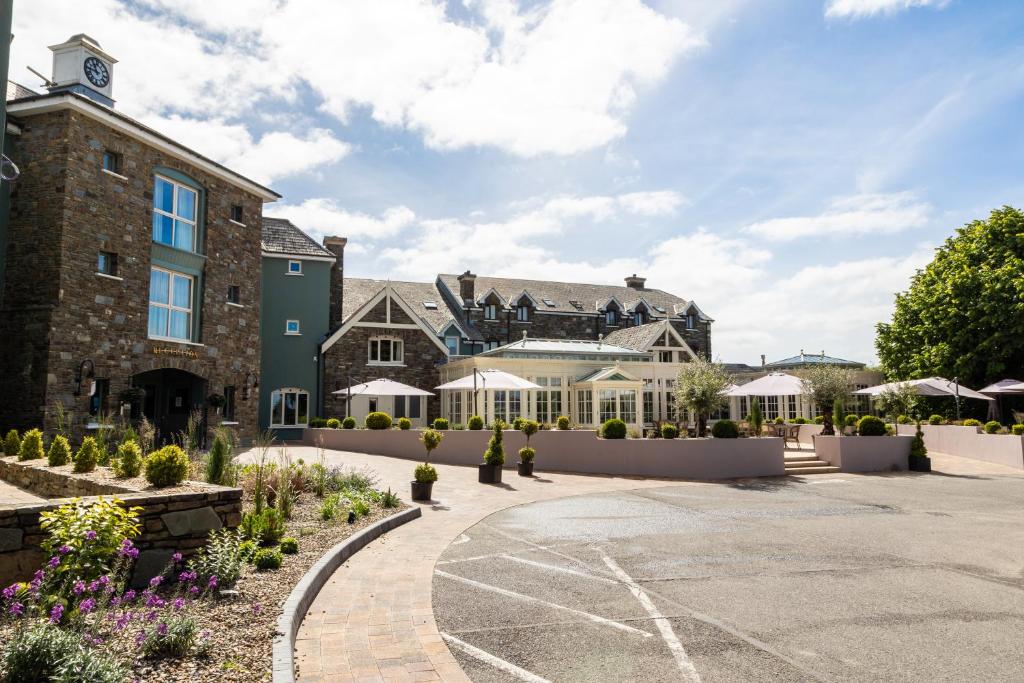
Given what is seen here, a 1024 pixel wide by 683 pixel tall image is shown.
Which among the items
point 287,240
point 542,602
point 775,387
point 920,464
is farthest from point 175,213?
point 920,464

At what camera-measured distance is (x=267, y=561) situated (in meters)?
7.34

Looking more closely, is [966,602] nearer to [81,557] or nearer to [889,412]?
[81,557]

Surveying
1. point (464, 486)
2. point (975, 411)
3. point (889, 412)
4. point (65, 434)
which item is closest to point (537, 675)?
point (464, 486)

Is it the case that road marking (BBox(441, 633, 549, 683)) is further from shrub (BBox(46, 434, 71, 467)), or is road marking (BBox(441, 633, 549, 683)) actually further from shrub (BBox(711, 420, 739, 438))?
shrub (BBox(711, 420, 739, 438))

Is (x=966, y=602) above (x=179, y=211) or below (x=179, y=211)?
below

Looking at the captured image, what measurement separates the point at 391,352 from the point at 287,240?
6894 mm

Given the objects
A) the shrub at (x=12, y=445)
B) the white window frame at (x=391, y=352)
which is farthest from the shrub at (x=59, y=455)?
the white window frame at (x=391, y=352)

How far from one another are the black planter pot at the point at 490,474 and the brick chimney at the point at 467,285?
2417 centimetres

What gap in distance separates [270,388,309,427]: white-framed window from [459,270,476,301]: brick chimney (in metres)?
13.9

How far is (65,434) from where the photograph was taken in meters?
17.4

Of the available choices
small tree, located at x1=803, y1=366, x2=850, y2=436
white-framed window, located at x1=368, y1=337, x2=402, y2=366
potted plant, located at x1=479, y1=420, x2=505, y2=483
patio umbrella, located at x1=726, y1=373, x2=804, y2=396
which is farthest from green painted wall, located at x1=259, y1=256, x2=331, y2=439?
small tree, located at x1=803, y1=366, x2=850, y2=436

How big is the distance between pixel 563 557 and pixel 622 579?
1.27 meters

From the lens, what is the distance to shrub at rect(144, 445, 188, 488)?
7.30m

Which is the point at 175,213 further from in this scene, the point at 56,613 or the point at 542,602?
the point at 542,602
